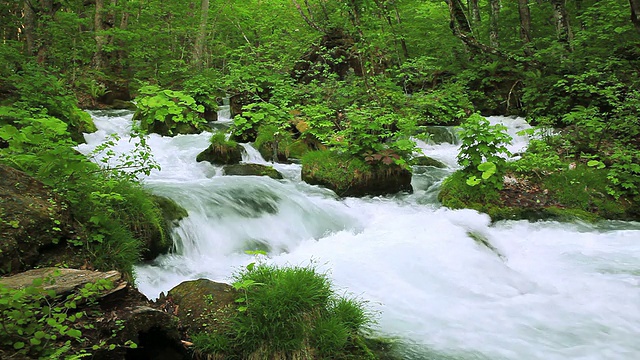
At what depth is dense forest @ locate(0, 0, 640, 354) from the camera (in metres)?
3.93

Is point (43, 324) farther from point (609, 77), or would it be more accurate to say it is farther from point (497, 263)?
point (609, 77)

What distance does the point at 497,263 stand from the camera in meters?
4.90

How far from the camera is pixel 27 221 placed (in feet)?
8.94

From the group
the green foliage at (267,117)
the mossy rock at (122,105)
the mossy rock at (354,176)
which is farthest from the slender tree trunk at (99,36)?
the mossy rock at (354,176)

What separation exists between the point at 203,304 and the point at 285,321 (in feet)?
2.20

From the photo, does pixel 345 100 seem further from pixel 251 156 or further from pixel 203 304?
pixel 203 304

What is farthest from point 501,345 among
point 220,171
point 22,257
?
point 220,171

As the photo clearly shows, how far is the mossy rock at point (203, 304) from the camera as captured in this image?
2719 millimetres

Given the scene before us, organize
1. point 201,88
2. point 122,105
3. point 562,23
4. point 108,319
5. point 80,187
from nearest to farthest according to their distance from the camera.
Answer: point 108,319 < point 80,187 < point 562,23 < point 201,88 < point 122,105

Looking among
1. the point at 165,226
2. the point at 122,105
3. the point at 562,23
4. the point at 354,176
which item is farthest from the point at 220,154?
the point at 562,23

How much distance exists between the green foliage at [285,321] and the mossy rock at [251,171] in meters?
5.05

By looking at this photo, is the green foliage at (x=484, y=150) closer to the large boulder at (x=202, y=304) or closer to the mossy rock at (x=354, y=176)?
the mossy rock at (x=354, y=176)

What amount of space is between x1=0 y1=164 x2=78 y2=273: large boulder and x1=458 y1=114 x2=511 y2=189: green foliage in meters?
5.93

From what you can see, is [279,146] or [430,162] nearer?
[279,146]
